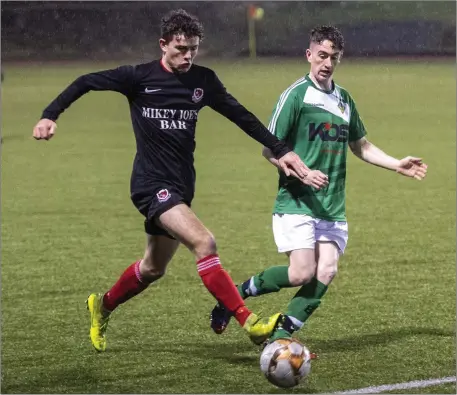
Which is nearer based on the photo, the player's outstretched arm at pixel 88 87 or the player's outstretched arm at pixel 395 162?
the player's outstretched arm at pixel 88 87

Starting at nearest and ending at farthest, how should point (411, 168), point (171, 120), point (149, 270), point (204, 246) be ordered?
point (204, 246) → point (171, 120) → point (411, 168) → point (149, 270)

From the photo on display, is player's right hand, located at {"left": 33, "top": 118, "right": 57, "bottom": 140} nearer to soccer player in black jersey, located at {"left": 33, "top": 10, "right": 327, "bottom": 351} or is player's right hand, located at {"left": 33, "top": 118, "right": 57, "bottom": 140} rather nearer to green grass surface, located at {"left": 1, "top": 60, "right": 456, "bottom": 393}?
soccer player in black jersey, located at {"left": 33, "top": 10, "right": 327, "bottom": 351}

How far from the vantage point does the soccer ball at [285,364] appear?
6.09 m

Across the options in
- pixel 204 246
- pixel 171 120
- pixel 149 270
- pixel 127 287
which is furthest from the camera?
pixel 127 287

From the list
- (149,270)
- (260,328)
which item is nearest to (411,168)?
(260,328)

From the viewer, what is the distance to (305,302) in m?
6.90

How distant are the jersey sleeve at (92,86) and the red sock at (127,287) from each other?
1.28m

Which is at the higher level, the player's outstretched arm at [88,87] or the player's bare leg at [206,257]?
the player's outstretched arm at [88,87]

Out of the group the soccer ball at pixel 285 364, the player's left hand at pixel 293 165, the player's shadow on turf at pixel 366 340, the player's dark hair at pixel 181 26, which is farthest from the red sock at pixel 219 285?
the player's dark hair at pixel 181 26

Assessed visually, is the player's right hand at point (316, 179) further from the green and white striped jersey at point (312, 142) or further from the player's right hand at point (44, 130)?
the player's right hand at point (44, 130)

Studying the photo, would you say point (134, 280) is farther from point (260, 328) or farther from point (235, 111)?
point (260, 328)

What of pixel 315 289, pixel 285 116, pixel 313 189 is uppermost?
pixel 285 116

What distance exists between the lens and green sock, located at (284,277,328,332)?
686 cm

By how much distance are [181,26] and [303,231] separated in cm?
149
